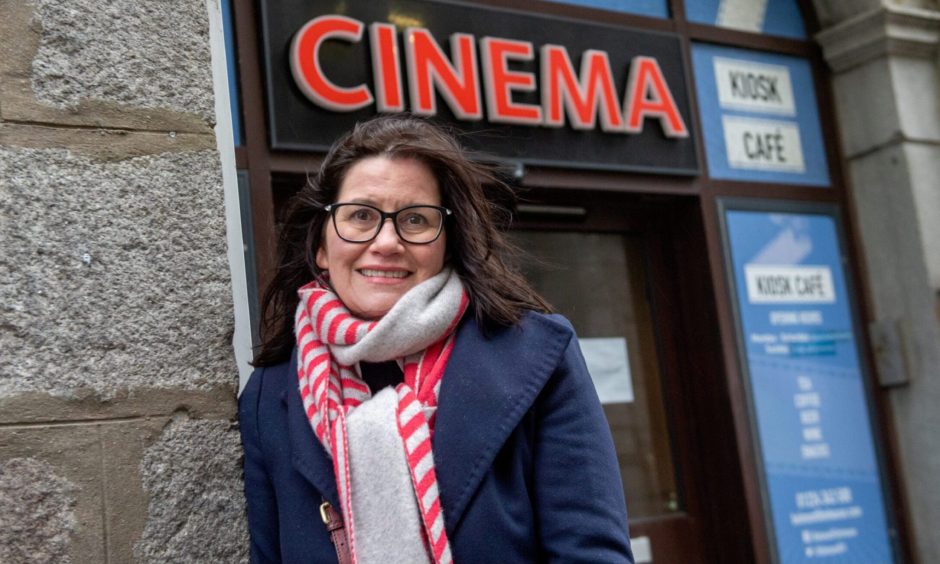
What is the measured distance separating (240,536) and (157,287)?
1.69 feet

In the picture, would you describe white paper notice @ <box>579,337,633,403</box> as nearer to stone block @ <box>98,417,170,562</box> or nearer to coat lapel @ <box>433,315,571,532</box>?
coat lapel @ <box>433,315,571,532</box>

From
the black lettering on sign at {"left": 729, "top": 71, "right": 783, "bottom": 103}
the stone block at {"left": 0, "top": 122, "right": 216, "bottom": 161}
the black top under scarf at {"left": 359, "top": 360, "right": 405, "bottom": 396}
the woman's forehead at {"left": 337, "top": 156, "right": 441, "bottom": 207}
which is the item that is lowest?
the black top under scarf at {"left": 359, "top": 360, "right": 405, "bottom": 396}

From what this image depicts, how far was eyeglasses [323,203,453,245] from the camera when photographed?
204cm

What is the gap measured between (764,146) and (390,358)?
412 cm

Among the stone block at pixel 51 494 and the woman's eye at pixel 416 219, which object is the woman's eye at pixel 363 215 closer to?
the woman's eye at pixel 416 219

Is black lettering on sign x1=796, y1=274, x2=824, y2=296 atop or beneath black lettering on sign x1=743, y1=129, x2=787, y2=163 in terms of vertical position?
beneath

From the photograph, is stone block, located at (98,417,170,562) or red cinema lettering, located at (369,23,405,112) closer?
stone block, located at (98,417,170,562)

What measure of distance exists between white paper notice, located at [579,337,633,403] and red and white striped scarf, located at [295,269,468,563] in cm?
315

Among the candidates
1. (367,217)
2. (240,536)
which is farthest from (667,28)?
(240,536)

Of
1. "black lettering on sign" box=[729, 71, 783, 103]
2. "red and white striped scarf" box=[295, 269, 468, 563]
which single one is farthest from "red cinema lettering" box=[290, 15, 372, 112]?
"red and white striped scarf" box=[295, 269, 468, 563]

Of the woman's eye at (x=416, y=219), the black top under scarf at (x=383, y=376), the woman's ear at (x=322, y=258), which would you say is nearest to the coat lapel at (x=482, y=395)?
the black top under scarf at (x=383, y=376)

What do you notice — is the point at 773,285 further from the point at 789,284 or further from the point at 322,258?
the point at 322,258

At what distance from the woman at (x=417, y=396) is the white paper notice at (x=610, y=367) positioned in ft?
9.99

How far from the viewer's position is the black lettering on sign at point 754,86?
5.56 metres
